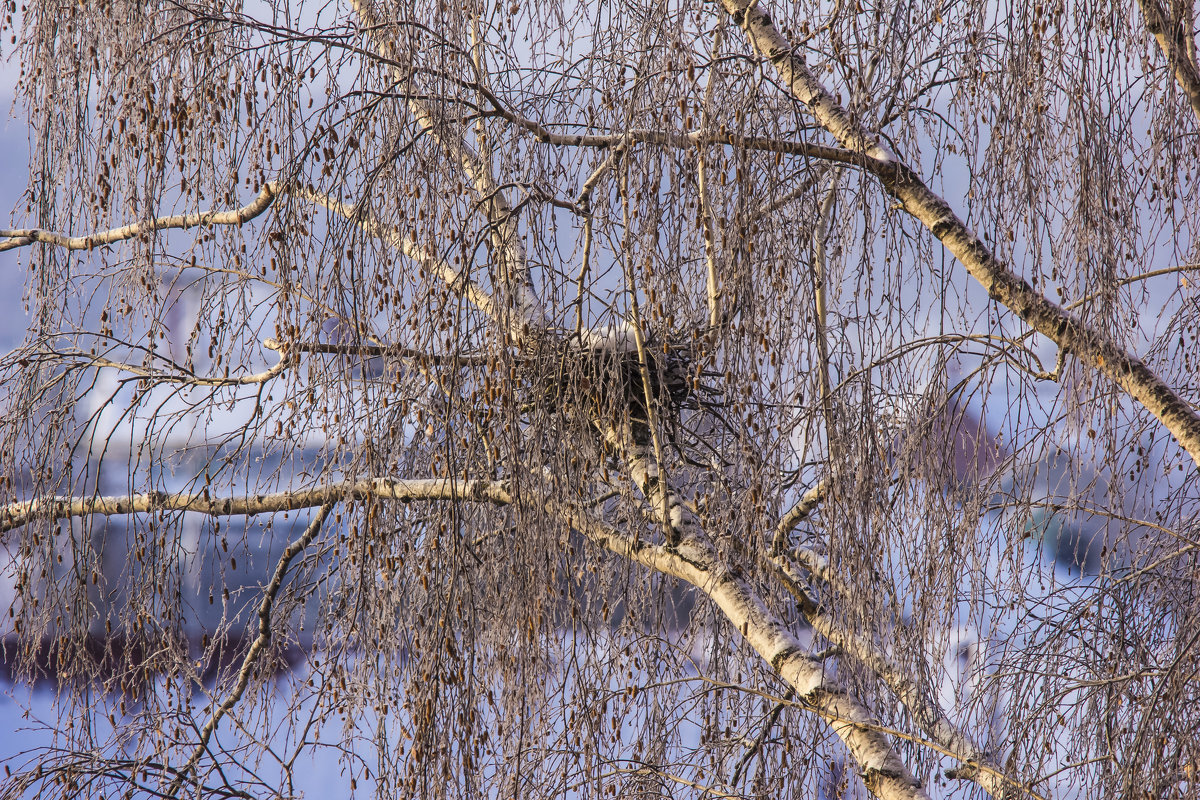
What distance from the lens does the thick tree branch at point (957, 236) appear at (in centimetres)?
174

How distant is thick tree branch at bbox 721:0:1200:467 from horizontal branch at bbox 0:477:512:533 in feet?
2.89

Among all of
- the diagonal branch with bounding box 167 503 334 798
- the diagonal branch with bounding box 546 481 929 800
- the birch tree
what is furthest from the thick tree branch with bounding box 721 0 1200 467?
the diagonal branch with bounding box 167 503 334 798

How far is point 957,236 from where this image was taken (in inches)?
72.5

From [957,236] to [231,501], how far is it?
1.61m

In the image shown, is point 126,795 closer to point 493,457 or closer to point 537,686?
point 537,686

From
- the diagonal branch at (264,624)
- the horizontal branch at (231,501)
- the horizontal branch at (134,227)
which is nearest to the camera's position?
the horizontal branch at (231,501)

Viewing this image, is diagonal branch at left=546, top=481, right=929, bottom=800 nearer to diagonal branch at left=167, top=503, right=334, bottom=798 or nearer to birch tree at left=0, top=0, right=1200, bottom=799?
birch tree at left=0, top=0, right=1200, bottom=799

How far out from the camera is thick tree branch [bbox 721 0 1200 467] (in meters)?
1.74

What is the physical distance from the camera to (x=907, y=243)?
2.13 metres

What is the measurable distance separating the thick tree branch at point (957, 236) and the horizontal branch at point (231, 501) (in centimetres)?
88

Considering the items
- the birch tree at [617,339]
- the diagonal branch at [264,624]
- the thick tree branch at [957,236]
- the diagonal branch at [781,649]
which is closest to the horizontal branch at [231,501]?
the birch tree at [617,339]

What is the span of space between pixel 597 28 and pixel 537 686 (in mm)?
1206

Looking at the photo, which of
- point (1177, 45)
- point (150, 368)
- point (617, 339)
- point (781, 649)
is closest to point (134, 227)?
point (150, 368)

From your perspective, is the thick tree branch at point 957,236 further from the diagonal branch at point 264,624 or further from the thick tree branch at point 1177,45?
the diagonal branch at point 264,624
